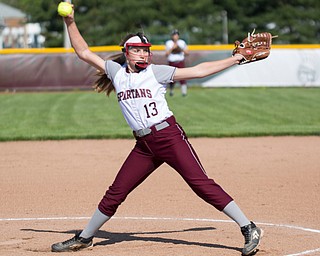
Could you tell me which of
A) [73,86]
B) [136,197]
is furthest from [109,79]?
[73,86]

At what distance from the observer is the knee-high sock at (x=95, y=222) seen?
6.96 m

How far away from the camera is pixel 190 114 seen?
18.8m

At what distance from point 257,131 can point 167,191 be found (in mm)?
5763

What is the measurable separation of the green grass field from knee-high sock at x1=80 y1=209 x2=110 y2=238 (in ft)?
26.6

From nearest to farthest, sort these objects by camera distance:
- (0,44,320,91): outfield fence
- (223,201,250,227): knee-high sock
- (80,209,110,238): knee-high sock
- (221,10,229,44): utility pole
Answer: (223,201,250,227): knee-high sock, (80,209,110,238): knee-high sock, (0,44,320,91): outfield fence, (221,10,229,44): utility pole

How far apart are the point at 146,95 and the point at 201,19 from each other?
47024mm

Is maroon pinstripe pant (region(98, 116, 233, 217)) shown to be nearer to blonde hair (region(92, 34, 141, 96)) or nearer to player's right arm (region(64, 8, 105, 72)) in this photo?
blonde hair (region(92, 34, 141, 96))

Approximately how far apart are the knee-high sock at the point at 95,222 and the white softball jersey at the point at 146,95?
2.67 ft

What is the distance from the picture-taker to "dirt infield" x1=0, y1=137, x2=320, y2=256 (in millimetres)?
7281

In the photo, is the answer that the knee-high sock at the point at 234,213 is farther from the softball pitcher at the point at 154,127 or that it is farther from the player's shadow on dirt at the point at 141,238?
the player's shadow on dirt at the point at 141,238

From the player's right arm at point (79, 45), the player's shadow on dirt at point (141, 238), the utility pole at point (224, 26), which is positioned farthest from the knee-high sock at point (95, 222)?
the utility pole at point (224, 26)

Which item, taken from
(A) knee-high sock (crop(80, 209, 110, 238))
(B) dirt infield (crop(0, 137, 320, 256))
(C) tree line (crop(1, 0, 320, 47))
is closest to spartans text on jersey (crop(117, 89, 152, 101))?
(A) knee-high sock (crop(80, 209, 110, 238))

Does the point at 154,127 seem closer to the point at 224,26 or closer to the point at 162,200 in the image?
the point at 162,200

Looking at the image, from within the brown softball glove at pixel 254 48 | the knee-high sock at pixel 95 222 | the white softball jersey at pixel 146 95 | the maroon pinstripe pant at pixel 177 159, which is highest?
the brown softball glove at pixel 254 48
